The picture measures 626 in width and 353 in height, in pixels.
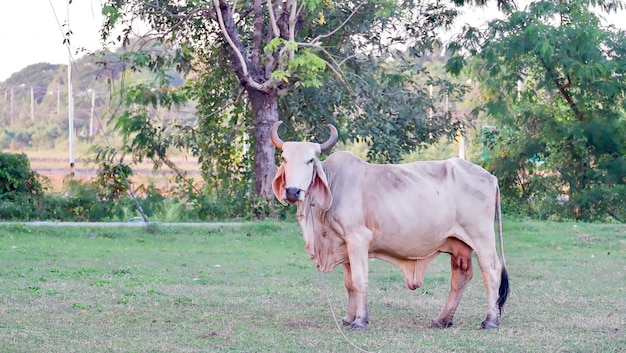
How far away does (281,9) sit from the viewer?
63.5 ft

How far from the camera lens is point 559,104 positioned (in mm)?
22938

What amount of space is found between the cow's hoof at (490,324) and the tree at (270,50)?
32.3 ft

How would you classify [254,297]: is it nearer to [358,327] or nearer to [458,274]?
[358,327]

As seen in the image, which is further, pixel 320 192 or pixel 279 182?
pixel 279 182

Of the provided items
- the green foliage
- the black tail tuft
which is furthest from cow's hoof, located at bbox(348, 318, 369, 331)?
the green foliage

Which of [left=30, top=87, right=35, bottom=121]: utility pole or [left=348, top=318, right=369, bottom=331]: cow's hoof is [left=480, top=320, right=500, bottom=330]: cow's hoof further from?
[left=30, top=87, right=35, bottom=121]: utility pole

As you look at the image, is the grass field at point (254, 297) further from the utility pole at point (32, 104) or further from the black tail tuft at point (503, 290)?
the utility pole at point (32, 104)

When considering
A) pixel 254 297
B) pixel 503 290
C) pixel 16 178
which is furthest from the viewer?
pixel 16 178

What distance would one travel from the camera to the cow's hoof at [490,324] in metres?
8.71

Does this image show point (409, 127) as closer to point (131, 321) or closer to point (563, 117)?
point (563, 117)

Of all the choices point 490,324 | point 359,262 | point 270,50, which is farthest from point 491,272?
point 270,50

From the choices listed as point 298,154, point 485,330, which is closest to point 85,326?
point 298,154

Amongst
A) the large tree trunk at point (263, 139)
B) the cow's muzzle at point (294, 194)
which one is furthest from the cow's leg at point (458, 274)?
the large tree trunk at point (263, 139)

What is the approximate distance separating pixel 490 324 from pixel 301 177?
6.58ft
